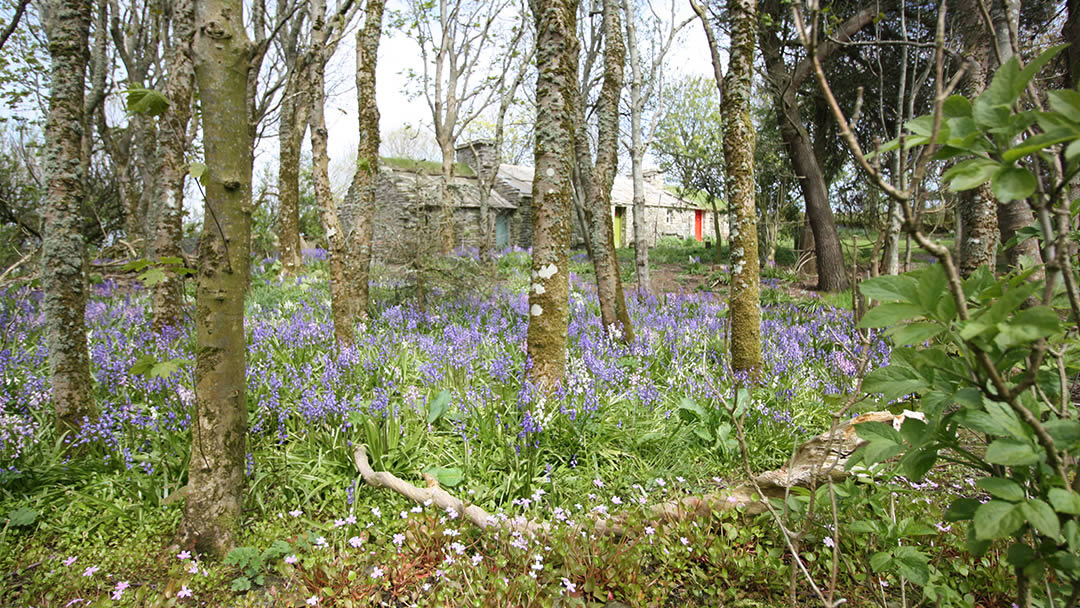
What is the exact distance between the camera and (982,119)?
1076 millimetres

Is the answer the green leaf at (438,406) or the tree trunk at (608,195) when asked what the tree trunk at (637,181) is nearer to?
the tree trunk at (608,195)

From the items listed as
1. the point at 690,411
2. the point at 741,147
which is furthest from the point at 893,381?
the point at 741,147

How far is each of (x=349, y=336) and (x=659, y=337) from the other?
3.44 meters

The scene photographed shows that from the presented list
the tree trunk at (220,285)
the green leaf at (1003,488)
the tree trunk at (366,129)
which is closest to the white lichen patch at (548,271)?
the tree trunk at (220,285)

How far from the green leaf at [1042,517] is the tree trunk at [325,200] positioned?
5016 mm

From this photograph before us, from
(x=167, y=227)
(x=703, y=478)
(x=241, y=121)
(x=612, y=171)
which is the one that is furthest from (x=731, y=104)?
(x=167, y=227)

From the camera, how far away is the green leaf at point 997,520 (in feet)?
3.59

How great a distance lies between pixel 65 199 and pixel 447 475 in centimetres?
286

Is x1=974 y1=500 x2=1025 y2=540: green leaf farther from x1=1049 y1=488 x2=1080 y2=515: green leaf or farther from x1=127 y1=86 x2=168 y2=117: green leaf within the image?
x1=127 y1=86 x2=168 y2=117: green leaf

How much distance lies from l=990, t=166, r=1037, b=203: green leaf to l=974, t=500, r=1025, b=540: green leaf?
63 cm

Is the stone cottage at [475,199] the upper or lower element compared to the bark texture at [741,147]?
upper

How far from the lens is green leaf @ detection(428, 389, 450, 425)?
12.8 feet

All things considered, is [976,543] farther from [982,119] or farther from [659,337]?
[659,337]

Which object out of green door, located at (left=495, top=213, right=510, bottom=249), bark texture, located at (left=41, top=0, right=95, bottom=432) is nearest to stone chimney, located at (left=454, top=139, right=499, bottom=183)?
green door, located at (left=495, top=213, right=510, bottom=249)
